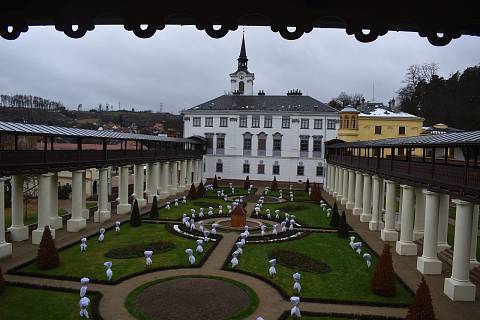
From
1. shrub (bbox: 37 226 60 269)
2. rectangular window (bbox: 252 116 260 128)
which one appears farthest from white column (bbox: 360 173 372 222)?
rectangular window (bbox: 252 116 260 128)

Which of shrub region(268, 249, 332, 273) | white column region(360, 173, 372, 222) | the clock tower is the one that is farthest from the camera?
the clock tower

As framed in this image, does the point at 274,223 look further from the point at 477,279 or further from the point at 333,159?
the point at 333,159

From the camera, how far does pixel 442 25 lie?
4156 mm

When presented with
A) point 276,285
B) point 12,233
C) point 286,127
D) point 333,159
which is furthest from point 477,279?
point 286,127

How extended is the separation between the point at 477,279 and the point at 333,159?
33185 millimetres

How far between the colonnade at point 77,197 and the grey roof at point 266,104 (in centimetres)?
1901

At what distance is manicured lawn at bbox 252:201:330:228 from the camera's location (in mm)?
32653

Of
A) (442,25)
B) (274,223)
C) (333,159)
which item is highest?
(442,25)

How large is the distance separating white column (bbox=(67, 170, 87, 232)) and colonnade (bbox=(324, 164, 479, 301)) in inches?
786

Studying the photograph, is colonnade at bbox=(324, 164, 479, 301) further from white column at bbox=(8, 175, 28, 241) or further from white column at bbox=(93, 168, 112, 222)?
white column at bbox=(8, 175, 28, 241)

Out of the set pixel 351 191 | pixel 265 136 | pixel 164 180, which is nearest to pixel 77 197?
pixel 164 180

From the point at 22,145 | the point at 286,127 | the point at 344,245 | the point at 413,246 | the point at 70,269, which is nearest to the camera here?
the point at 70,269

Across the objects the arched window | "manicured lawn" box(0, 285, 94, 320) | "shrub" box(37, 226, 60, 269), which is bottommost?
"manicured lawn" box(0, 285, 94, 320)

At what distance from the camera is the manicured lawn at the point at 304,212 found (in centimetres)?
3265
